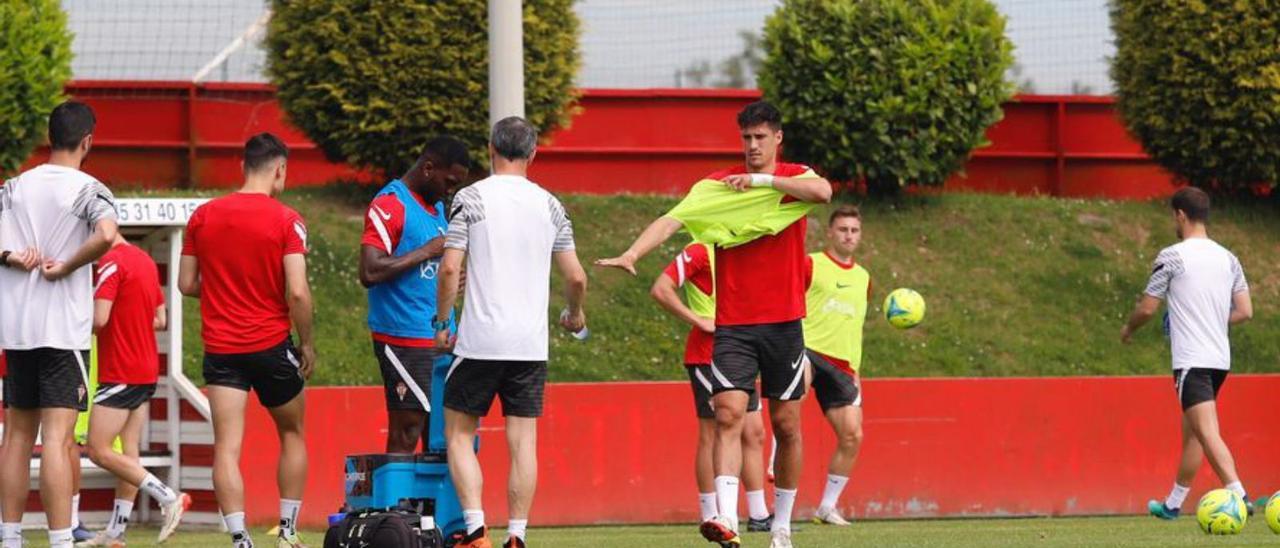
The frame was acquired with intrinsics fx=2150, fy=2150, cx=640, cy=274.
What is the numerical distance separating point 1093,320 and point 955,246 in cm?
167

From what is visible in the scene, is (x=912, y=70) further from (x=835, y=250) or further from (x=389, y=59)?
(x=835, y=250)

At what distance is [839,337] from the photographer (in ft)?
45.1

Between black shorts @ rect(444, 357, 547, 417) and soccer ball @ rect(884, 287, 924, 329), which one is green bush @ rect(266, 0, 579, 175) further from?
black shorts @ rect(444, 357, 547, 417)

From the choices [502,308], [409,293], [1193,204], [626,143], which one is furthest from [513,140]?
[626,143]

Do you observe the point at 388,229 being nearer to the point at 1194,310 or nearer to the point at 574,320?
the point at 574,320

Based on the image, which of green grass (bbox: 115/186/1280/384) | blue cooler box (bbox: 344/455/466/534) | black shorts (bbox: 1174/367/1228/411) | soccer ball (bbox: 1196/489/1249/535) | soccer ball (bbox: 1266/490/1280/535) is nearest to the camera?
blue cooler box (bbox: 344/455/466/534)

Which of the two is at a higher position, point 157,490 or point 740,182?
point 740,182

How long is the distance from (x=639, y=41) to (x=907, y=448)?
7748 mm

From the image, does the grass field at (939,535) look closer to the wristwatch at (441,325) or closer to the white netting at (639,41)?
the wristwatch at (441,325)

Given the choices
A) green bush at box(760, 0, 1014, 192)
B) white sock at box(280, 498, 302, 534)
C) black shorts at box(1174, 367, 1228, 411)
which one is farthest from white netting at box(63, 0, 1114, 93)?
white sock at box(280, 498, 302, 534)

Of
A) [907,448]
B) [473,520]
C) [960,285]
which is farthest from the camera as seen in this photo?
[960,285]

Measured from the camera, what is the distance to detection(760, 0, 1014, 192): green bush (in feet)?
65.1

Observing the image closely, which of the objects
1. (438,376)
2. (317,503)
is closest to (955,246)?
(317,503)

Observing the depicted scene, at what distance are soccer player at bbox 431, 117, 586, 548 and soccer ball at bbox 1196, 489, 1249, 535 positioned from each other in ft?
13.0
